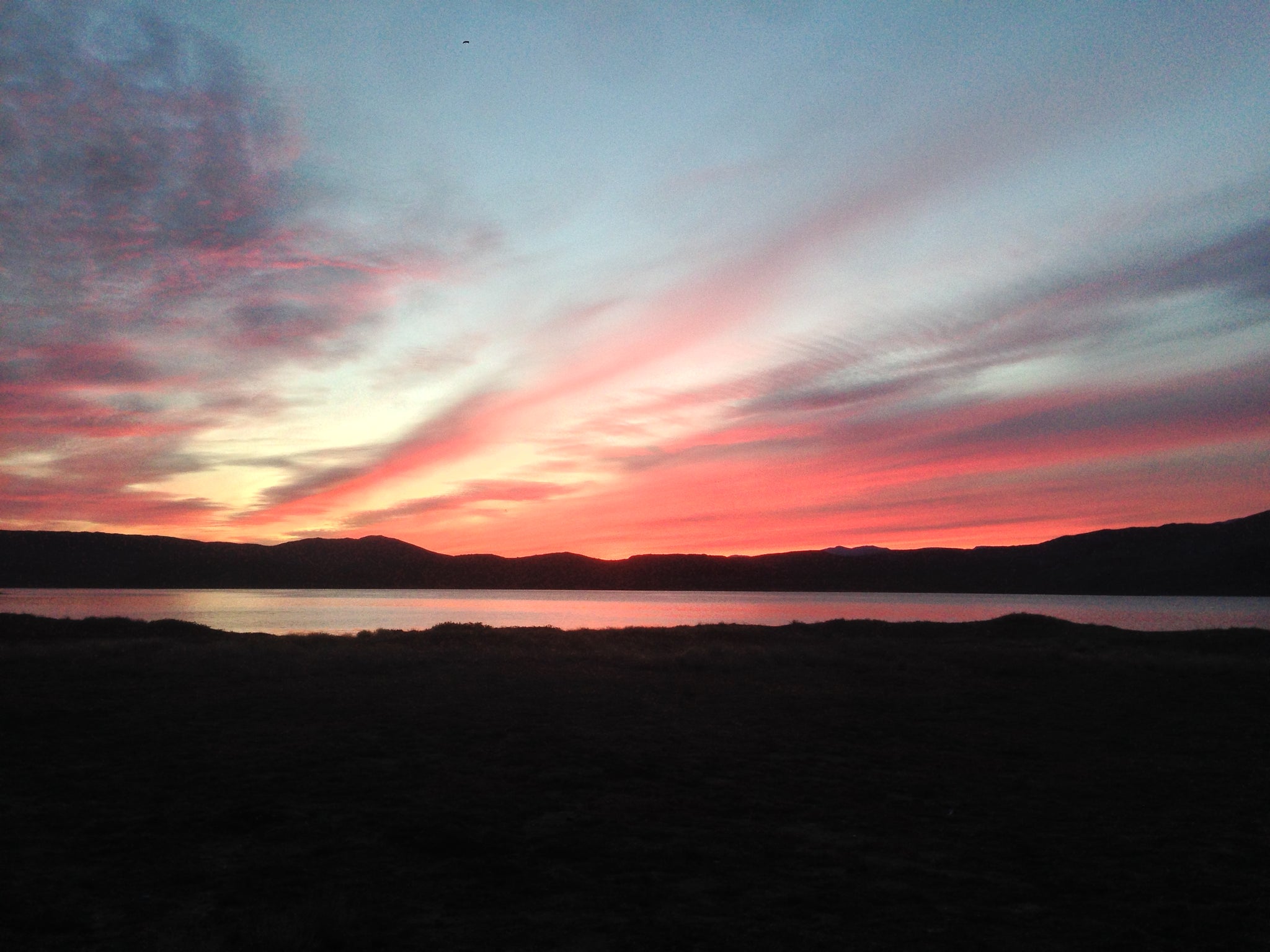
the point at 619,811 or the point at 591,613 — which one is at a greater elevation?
the point at 619,811

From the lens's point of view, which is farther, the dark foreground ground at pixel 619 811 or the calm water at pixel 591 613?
the calm water at pixel 591 613

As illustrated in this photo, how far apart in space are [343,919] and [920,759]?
984 cm

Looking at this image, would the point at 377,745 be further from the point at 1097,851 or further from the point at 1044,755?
the point at 1044,755

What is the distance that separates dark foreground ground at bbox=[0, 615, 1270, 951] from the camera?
6.48 metres

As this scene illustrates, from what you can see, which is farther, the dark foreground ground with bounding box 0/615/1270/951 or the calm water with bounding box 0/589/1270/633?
the calm water with bounding box 0/589/1270/633

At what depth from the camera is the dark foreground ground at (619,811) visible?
21.3ft

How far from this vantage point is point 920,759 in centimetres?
1308

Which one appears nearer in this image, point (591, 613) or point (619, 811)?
point (619, 811)

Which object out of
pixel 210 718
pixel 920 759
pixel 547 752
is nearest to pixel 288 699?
pixel 210 718

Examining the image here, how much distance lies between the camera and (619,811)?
984 centimetres

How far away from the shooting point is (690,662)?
2481cm

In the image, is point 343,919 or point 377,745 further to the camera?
point 377,745

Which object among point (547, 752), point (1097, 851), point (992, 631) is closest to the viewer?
point (1097, 851)

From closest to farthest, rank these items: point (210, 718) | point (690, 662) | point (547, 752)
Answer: point (547, 752), point (210, 718), point (690, 662)
